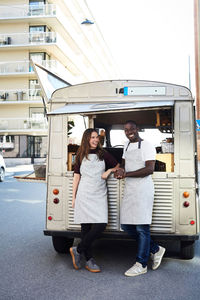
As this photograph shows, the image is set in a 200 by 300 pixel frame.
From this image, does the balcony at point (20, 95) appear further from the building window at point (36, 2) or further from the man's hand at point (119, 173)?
the man's hand at point (119, 173)

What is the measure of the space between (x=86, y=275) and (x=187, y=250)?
1599mm

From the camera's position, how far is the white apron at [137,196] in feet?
15.6

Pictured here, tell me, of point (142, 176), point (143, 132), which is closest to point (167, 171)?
point (142, 176)

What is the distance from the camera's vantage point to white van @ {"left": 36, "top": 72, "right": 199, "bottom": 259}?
16.7 feet

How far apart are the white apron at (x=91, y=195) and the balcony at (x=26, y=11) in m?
35.0

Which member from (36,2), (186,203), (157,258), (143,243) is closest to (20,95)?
(36,2)

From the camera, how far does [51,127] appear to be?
5523 millimetres

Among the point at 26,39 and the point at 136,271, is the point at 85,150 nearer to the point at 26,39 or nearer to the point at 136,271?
the point at 136,271

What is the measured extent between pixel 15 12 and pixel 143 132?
36.1 metres

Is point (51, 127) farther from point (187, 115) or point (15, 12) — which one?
point (15, 12)

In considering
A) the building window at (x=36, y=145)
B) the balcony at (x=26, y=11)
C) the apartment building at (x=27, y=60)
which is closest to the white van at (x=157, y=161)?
the apartment building at (x=27, y=60)

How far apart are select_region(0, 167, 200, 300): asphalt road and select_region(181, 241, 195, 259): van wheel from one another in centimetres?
8

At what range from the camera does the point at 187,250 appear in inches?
211

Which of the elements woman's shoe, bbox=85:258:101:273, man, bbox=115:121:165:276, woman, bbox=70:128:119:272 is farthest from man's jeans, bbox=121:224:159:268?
woman's shoe, bbox=85:258:101:273
